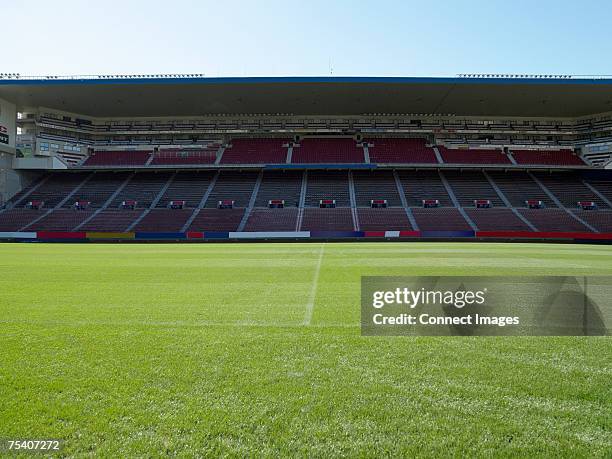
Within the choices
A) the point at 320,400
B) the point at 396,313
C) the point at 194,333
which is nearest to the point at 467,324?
the point at 396,313

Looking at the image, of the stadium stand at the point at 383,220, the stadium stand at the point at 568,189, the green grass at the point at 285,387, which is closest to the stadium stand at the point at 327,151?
the stadium stand at the point at 383,220

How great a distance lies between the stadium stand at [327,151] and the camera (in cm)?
4334

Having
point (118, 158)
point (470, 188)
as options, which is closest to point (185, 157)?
point (118, 158)

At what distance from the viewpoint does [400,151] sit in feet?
147

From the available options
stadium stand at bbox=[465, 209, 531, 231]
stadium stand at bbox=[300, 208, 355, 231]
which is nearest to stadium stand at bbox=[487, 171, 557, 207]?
stadium stand at bbox=[465, 209, 531, 231]

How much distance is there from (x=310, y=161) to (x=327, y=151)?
3017mm

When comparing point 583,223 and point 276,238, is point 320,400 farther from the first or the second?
point 583,223

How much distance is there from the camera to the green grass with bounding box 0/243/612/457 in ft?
8.65

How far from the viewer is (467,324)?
17.6ft

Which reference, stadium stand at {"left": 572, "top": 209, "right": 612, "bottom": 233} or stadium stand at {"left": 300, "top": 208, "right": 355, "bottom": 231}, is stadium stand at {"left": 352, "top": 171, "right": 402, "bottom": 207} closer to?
stadium stand at {"left": 300, "top": 208, "right": 355, "bottom": 231}

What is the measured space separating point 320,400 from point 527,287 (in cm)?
734

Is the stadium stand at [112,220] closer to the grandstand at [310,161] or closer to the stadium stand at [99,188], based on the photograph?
the grandstand at [310,161]

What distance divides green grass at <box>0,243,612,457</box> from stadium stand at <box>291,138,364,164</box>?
3803cm

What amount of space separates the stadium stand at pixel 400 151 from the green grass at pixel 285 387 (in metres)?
39.2
